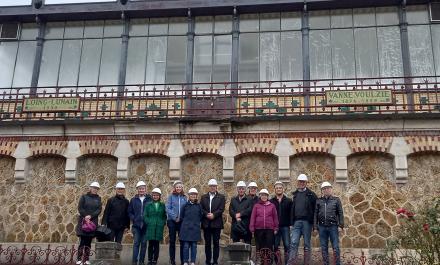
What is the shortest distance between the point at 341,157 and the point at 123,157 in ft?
19.5

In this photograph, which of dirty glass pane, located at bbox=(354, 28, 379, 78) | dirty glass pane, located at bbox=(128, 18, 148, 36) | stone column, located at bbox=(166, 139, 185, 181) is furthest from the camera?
dirty glass pane, located at bbox=(128, 18, 148, 36)

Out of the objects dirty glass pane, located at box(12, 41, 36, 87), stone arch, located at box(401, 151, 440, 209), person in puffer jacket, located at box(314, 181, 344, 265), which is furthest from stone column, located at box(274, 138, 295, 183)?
dirty glass pane, located at box(12, 41, 36, 87)

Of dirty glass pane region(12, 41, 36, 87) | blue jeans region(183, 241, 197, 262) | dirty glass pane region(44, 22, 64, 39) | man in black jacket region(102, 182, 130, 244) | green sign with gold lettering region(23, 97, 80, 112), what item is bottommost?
blue jeans region(183, 241, 197, 262)

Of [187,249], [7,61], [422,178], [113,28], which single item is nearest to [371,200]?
[422,178]

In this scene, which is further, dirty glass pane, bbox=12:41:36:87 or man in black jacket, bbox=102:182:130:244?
dirty glass pane, bbox=12:41:36:87

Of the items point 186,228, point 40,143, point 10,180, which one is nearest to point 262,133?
point 186,228

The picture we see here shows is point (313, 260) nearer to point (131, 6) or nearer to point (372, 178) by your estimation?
point (372, 178)

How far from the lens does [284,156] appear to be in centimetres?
1362

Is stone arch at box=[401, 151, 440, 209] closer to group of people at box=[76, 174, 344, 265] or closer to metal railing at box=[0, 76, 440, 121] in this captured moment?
metal railing at box=[0, 76, 440, 121]

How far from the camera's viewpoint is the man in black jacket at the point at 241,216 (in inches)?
438

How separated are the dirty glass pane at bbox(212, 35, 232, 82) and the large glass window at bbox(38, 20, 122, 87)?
3.31 meters

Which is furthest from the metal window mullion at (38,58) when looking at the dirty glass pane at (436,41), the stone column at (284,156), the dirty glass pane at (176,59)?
the dirty glass pane at (436,41)

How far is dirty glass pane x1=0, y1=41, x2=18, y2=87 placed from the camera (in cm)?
1727

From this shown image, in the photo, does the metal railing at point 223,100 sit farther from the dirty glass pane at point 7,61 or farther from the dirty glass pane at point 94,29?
the dirty glass pane at point 94,29
